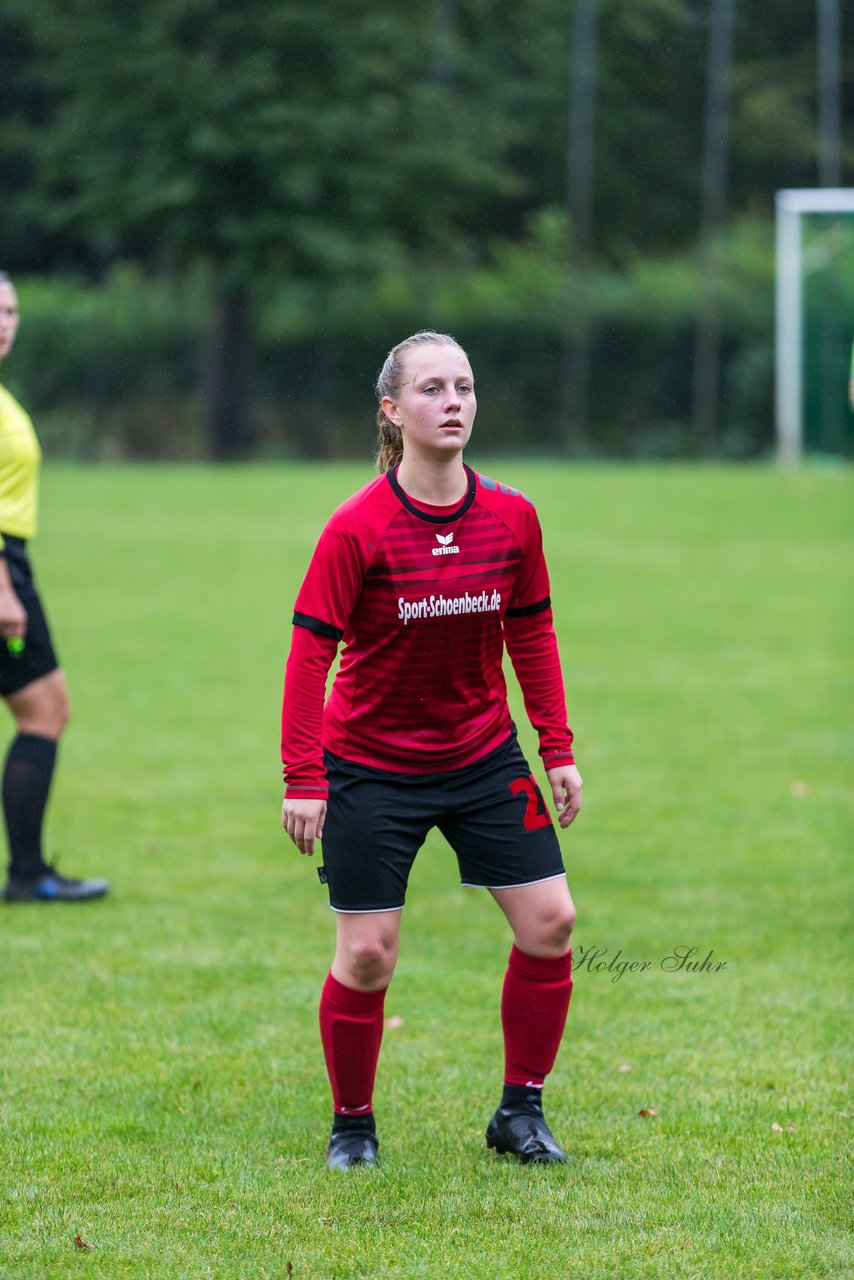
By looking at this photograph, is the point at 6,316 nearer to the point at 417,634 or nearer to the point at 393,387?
the point at 393,387

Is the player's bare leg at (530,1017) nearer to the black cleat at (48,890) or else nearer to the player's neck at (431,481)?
the player's neck at (431,481)

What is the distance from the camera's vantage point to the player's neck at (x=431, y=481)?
4008 millimetres

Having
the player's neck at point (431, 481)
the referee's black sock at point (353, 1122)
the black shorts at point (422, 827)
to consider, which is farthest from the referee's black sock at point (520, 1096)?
the player's neck at point (431, 481)

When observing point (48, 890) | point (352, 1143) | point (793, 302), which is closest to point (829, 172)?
point (793, 302)

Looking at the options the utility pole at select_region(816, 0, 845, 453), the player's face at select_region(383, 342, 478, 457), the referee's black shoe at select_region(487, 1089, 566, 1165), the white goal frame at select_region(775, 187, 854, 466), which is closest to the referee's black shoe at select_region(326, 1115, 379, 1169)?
the referee's black shoe at select_region(487, 1089, 566, 1165)

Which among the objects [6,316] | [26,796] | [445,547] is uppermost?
[6,316]

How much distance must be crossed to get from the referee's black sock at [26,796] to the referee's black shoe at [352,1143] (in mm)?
2727

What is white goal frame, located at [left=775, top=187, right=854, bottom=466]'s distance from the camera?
26484 mm

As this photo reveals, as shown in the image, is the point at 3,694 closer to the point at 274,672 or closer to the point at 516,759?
the point at 516,759

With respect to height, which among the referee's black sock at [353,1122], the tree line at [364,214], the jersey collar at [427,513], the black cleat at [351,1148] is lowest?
the black cleat at [351,1148]

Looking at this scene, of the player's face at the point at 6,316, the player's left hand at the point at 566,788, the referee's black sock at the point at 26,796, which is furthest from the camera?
the referee's black sock at the point at 26,796

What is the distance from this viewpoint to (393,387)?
406 centimetres

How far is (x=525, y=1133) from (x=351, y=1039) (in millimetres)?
466

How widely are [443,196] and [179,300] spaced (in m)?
6.06
